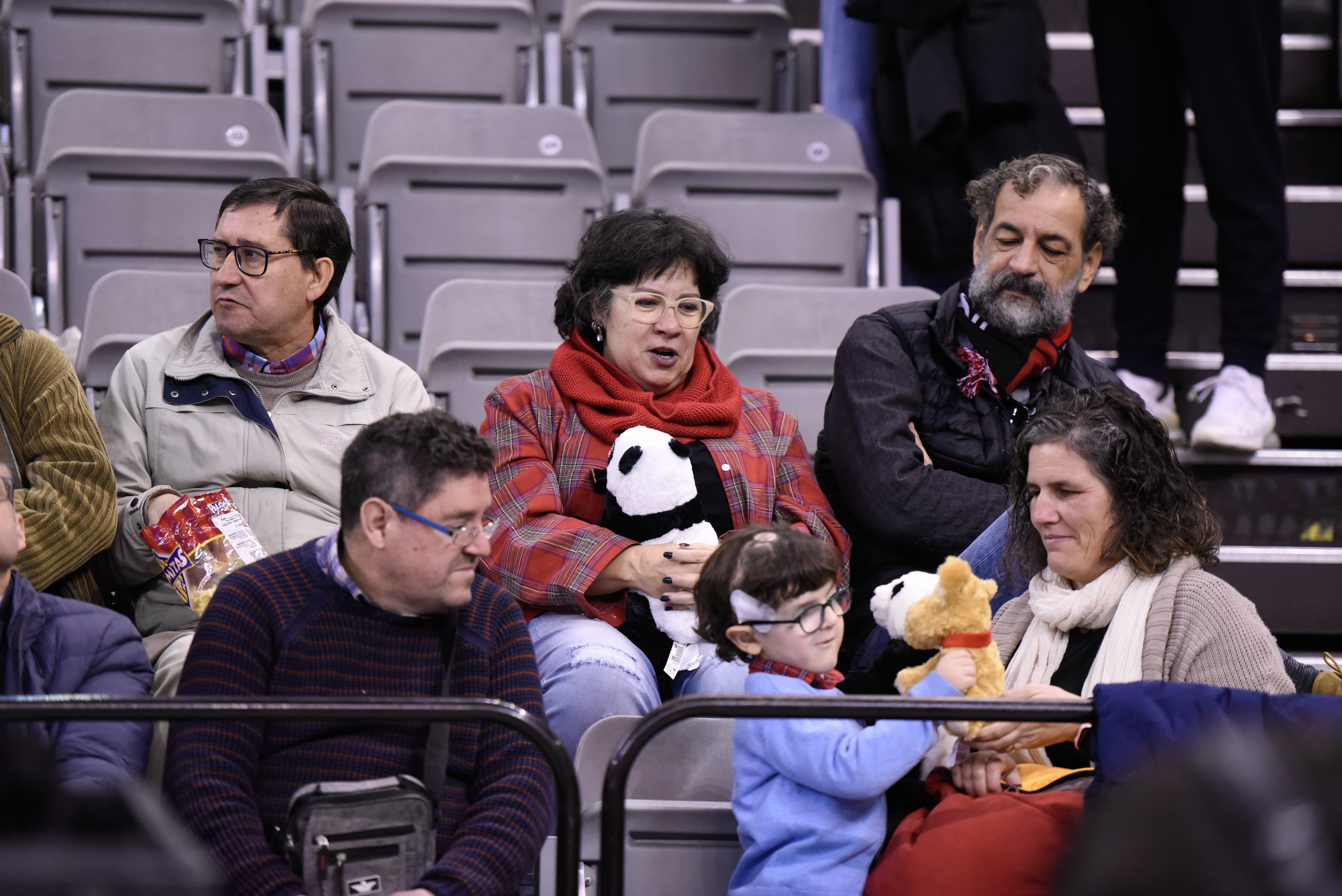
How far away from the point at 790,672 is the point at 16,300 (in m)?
1.95

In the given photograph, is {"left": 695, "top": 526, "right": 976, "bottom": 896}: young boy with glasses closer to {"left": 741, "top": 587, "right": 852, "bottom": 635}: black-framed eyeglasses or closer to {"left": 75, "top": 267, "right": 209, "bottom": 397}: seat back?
{"left": 741, "top": 587, "right": 852, "bottom": 635}: black-framed eyeglasses

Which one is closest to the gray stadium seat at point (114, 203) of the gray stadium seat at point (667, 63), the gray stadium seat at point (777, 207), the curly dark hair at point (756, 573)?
the gray stadium seat at point (777, 207)

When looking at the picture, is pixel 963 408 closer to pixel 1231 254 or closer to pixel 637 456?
pixel 637 456

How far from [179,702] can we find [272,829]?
0.37 metres

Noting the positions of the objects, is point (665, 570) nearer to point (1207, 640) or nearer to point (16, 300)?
point (1207, 640)

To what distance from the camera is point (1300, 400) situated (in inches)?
156

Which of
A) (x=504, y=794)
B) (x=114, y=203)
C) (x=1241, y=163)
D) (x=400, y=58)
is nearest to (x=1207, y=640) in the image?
(x=504, y=794)

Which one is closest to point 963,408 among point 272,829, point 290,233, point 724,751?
point 724,751

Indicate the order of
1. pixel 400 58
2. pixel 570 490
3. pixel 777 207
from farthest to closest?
pixel 400 58
pixel 777 207
pixel 570 490

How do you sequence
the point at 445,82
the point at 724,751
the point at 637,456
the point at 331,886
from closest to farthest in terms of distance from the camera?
1. the point at 331,886
2. the point at 724,751
3. the point at 637,456
4. the point at 445,82

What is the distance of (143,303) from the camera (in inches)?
133


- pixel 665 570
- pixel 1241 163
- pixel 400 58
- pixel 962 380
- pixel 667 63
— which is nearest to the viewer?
pixel 665 570

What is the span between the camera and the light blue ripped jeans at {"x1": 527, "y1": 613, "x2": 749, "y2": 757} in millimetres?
2314

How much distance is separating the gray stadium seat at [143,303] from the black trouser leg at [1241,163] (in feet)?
7.71
